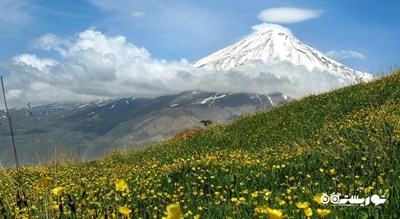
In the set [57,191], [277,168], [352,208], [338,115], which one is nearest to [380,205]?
[352,208]

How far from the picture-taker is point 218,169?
32.8ft

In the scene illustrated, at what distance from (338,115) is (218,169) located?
11519 mm

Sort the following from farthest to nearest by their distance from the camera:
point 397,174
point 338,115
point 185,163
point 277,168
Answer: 1. point 338,115
2. point 185,163
3. point 277,168
4. point 397,174

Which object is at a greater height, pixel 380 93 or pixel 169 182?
pixel 380 93

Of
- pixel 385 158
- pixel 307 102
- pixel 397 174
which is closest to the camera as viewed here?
pixel 397 174

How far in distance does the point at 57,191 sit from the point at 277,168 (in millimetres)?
6152

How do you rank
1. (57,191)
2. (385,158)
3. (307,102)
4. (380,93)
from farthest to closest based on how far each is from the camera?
(307,102), (380,93), (385,158), (57,191)

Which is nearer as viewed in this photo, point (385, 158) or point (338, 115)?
point (385, 158)

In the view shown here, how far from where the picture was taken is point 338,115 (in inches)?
788

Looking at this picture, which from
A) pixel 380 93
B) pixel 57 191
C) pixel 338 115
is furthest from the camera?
pixel 380 93

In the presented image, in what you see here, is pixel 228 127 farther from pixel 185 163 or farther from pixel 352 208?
pixel 352 208

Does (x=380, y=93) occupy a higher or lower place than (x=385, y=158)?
higher

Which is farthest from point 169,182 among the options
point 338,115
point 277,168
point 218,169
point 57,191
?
point 338,115

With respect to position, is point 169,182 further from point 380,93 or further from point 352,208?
point 380,93
